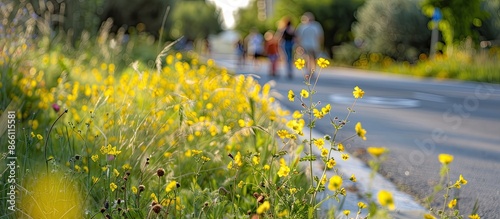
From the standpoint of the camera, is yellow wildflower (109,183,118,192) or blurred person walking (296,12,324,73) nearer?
yellow wildflower (109,183,118,192)

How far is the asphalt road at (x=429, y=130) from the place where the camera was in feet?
20.9

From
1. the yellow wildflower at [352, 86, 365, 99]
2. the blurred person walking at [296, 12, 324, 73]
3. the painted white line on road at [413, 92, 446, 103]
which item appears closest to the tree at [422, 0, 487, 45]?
the blurred person walking at [296, 12, 324, 73]

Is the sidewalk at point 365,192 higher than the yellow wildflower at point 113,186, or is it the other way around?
the yellow wildflower at point 113,186

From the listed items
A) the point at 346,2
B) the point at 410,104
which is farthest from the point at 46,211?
the point at 346,2

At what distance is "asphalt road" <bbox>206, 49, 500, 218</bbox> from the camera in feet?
20.9

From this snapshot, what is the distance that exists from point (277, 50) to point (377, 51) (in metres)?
9.22

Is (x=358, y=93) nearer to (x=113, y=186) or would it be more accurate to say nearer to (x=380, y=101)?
(x=113, y=186)

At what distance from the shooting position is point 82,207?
386 centimetres

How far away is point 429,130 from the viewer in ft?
33.7

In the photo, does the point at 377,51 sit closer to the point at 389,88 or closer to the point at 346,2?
the point at 346,2

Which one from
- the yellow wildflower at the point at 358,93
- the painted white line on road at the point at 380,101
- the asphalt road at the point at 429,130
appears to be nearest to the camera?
the yellow wildflower at the point at 358,93

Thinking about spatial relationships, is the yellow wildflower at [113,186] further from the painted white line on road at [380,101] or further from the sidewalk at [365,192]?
the painted white line on road at [380,101]

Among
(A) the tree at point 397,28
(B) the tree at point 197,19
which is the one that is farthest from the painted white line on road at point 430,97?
(B) the tree at point 197,19

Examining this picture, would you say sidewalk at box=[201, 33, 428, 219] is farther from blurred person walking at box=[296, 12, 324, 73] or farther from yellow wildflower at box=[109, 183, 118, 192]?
blurred person walking at box=[296, 12, 324, 73]
